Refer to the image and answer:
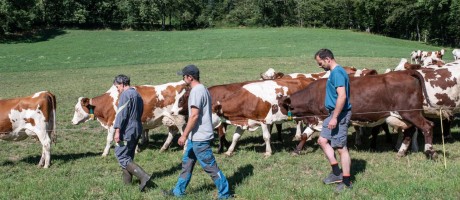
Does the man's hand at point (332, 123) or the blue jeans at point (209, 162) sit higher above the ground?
the man's hand at point (332, 123)

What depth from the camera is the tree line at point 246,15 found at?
6831 centimetres

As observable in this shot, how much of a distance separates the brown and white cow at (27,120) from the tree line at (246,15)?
5916cm

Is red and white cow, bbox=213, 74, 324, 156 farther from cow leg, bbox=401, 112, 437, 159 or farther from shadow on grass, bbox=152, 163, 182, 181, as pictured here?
cow leg, bbox=401, 112, 437, 159

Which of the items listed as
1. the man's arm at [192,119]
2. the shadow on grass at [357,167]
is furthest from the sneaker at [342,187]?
the man's arm at [192,119]

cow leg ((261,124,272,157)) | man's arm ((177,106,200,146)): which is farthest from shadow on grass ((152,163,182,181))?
man's arm ((177,106,200,146))

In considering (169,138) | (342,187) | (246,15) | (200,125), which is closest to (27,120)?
(169,138)

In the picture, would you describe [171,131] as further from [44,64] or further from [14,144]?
[44,64]

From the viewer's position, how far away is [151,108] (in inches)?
479

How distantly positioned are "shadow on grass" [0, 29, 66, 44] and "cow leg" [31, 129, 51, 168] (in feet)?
195

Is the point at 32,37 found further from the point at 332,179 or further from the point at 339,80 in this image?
the point at 339,80

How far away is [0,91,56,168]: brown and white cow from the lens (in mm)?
10352

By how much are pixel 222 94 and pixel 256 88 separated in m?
0.98

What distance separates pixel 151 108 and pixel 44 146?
3.01m

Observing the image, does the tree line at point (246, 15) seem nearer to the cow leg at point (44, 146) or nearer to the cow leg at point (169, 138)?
the cow leg at point (169, 138)
